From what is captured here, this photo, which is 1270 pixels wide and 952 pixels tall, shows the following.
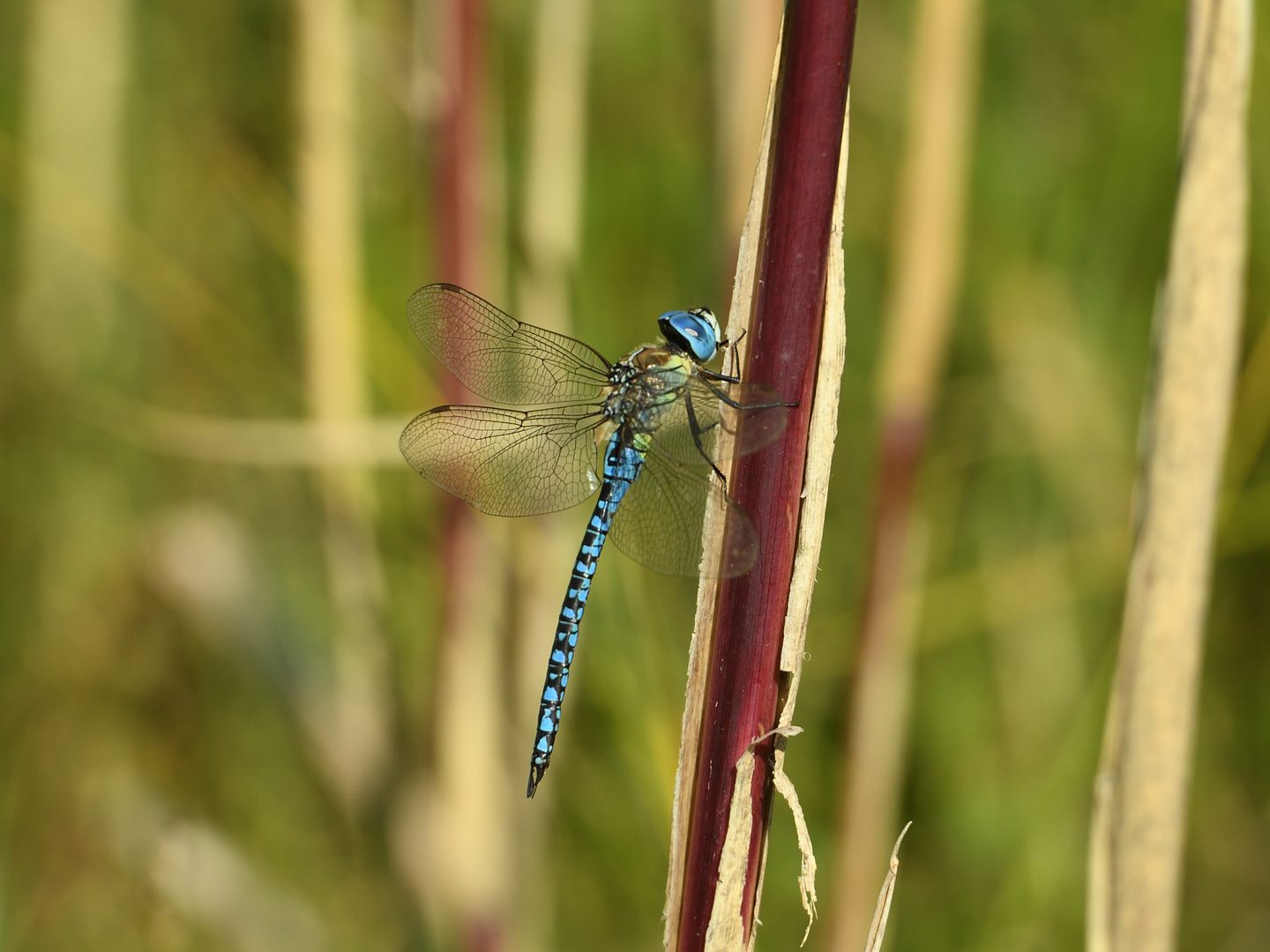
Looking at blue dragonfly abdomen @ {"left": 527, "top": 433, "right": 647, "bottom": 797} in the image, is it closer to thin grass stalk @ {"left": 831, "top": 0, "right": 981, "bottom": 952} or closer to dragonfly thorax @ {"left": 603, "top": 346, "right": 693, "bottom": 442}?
dragonfly thorax @ {"left": 603, "top": 346, "right": 693, "bottom": 442}

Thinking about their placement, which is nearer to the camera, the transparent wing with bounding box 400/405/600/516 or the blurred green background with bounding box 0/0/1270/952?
the transparent wing with bounding box 400/405/600/516

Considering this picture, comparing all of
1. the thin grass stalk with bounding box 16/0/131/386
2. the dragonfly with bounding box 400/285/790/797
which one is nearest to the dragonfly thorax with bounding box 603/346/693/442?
the dragonfly with bounding box 400/285/790/797

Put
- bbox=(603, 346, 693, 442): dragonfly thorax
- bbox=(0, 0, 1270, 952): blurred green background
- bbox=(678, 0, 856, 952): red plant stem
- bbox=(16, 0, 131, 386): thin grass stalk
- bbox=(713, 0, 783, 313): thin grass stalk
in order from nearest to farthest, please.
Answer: bbox=(678, 0, 856, 952): red plant stem < bbox=(713, 0, 783, 313): thin grass stalk < bbox=(603, 346, 693, 442): dragonfly thorax < bbox=(0, 0, 1270, 952): blurred green background < bbox=(16, 0, 131, 386): thin grass stalk

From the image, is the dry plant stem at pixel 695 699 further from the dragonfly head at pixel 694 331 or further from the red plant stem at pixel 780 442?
the dragonfly head at pixel 694 331

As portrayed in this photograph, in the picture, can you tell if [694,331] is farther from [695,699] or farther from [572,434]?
[695,699]

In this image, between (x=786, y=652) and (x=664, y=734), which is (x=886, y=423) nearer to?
(x=664, y=734)

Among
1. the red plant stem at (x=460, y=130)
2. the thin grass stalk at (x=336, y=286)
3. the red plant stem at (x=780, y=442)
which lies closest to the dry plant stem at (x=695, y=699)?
the red plant stem at (x=780, y=442)

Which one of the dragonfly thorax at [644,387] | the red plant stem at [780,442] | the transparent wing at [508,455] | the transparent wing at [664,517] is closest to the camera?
the red plant stem at [780,442]

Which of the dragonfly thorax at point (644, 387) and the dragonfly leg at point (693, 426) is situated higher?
the dragonfly thorax at point (644, 387)
